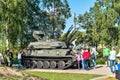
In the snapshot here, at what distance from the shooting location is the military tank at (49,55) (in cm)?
2959

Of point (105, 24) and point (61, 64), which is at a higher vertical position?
point (105, 24)

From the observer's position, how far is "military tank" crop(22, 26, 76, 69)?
29.6m

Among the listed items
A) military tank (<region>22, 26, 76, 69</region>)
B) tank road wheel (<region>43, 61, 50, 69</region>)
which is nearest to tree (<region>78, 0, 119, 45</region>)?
military tank (<region>22, 26, 76, 69</region>)

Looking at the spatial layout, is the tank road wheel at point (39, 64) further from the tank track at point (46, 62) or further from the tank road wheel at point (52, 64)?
the tank road wheel at point (52, 64)

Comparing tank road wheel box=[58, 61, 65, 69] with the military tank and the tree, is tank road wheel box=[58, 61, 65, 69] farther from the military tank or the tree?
the tree

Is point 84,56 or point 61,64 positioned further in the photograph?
point 61,64

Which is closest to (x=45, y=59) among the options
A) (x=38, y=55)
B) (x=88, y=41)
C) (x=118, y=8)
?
(x=38, y=55)

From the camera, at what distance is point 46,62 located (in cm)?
3072

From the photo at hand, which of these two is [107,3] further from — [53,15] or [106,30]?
[53,15]

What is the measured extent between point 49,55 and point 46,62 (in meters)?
0.62

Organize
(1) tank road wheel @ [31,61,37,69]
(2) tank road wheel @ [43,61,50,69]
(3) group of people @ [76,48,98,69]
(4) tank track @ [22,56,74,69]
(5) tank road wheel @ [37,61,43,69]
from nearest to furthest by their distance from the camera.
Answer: (3) group of people @ [76,48,98,69] < (4) tank track @ [22,56,74,69] < (2) tank road wheel @ [43,61,50,69] < (5) tank road wheel @ [37,61,43,69] < (1) tank road wheel @ [31,61,37,69]

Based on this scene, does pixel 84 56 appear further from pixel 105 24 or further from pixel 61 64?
pixel 105 24

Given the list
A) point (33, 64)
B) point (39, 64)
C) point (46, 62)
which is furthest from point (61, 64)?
point (33, 64)

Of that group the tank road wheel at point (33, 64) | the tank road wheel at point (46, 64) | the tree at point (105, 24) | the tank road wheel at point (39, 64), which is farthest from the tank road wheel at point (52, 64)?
the tree at point (105, 24)
